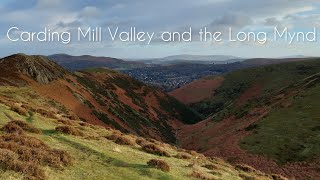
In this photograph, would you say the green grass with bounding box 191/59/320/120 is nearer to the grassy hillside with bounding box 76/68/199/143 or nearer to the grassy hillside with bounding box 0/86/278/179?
the grassy hillside with bounding box 76/68/199/143

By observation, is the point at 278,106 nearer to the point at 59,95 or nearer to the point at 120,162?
the point at 59,95

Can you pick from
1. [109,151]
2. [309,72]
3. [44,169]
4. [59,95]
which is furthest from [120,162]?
[309,72]

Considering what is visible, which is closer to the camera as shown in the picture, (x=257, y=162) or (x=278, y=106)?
(x=257, y=162)

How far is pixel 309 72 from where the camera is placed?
534 ft

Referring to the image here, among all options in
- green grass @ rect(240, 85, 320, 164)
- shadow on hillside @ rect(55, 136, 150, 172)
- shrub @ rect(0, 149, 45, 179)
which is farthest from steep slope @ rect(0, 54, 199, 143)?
shrub @ rect(0, 149, 45, 179)

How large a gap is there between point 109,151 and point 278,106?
52.6m

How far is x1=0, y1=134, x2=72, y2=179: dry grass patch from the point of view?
14.5 meters

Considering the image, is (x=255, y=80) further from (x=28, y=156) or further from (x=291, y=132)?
(x=28, y=156)

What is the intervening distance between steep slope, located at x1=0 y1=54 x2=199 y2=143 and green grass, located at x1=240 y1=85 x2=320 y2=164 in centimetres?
2598

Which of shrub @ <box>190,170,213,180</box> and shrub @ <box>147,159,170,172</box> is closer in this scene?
shrub @ <box>147,159,170,172</box>

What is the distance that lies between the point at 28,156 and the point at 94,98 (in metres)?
66.2

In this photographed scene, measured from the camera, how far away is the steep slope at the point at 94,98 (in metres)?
69.1

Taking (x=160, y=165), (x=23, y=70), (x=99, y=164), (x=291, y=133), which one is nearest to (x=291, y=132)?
(x=291, y=133)

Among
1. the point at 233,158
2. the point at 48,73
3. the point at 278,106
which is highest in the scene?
the point at 48,73
